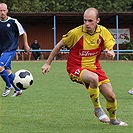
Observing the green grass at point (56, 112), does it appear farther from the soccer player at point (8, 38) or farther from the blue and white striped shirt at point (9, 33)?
the blue and white striped shirt at point (9, 33)

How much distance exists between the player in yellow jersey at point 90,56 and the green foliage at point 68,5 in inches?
1442

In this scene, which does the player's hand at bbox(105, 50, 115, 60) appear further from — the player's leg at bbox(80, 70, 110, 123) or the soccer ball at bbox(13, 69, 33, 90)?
the soccer ball at bbox(13, 69, 33, 90)

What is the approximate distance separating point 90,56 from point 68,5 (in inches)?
1531

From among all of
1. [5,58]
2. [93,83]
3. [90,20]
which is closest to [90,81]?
[93,83]

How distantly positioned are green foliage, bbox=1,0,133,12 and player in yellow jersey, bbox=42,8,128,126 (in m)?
36.6

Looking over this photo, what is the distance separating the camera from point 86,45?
7.24 meters

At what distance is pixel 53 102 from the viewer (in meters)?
9.98

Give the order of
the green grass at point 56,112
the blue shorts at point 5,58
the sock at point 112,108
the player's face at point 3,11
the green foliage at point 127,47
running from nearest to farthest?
1. the green grass at point 56,112
2. the sock at point 112,108
3. the player's face at point 3,11
4. the blue shorts at point 5,58
5. the green foliage at point 127,47

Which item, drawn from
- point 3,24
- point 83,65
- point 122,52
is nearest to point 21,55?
point 122,52

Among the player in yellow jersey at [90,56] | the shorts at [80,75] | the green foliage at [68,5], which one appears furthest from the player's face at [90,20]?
the green foliage at [68,5]

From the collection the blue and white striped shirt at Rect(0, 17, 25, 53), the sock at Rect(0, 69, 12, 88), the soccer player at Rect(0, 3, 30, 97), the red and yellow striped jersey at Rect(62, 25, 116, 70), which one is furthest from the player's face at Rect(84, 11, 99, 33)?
the sock at Rect(0, 69, 12, 88)

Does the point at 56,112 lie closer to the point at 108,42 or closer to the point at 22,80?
the point at 22,80

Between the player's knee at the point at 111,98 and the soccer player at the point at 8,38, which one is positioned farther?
the soccer player at the point at 8,38

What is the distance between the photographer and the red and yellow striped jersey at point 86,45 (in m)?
7.22
